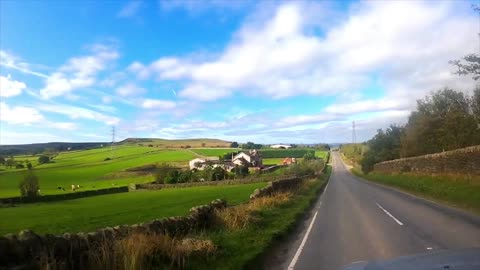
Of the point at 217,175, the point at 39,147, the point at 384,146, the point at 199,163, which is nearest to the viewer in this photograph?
the point at 384,146

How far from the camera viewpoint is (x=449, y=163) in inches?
1380

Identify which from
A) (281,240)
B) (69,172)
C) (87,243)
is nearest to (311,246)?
(281,240)

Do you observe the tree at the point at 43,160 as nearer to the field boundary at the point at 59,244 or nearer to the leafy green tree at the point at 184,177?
the leafy green tree at the point at 184,177

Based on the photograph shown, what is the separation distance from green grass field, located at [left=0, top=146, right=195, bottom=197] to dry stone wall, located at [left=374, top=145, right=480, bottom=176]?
62.4 metres

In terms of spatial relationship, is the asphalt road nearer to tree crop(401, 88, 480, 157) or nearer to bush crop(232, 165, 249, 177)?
tree crop(401, 88, 480, 157)

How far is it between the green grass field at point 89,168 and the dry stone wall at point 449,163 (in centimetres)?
6244

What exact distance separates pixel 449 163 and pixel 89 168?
111 metres

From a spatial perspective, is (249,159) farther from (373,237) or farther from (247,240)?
(247,240)

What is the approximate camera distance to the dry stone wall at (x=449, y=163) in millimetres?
28922

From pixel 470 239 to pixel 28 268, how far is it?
1063 cm

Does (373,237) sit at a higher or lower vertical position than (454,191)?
lower

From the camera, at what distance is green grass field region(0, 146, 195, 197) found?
101500mm

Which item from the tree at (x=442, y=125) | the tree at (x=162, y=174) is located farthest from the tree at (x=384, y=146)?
the tree at (x=162, y=174)

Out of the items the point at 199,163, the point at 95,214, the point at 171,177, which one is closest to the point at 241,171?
the point at 171,177
